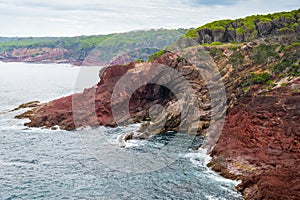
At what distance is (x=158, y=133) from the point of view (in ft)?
196

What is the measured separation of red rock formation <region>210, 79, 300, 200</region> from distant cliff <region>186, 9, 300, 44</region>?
128ft

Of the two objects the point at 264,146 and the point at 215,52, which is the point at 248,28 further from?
the point at 264,146

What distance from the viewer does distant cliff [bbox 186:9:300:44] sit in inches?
3634

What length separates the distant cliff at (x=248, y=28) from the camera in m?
92.3

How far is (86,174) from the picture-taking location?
1636 inches

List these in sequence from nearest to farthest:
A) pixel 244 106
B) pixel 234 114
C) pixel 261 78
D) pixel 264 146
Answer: pixel 264 146 < pixel 234 114 < pixel 244 106 < pixel 261 78

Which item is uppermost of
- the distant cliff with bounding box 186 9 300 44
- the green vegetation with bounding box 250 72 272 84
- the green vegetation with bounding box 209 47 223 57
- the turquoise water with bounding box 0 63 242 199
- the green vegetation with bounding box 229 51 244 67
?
the distant cliff with bounding box 186 9 300 44

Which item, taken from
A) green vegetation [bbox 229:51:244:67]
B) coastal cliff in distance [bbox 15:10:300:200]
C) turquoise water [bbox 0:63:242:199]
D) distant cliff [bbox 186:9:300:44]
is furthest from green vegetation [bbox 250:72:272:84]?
distant cliff [bbox 186:9:300:44]

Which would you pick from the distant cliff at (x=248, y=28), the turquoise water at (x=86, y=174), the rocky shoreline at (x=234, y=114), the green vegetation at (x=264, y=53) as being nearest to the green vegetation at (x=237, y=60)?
the rocky shoreline at (x=234, y=114)

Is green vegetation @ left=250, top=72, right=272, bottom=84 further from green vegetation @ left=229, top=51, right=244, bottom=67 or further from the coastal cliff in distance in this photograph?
green vegetation @ left=229, top=51, right=244, bottom=67

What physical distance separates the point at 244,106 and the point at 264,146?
12862 mm

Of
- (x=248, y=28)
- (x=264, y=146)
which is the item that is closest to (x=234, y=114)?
(x=264, y=146)

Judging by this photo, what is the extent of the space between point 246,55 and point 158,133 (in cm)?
3074

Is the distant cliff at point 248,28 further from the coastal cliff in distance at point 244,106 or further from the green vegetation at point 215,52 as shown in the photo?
the green vegetation at point 215,52
